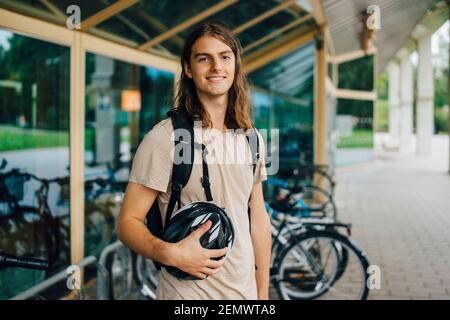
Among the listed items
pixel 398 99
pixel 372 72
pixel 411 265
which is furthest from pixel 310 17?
pixel 398 99

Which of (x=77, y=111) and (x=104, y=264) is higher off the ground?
(x=77, y=111)

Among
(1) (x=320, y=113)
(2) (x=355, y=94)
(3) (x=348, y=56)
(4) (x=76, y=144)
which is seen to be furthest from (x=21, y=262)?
(2) (x=355, y=94)

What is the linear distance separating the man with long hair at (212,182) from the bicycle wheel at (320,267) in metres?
1.99

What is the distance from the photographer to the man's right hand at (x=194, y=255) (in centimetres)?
126

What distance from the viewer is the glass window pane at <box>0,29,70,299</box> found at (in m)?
3.45

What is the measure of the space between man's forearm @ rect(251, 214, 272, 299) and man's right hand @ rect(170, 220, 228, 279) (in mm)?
286

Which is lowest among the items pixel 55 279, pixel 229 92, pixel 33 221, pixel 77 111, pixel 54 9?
pixel 55 279

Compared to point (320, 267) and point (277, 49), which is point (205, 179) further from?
point (277, 49)

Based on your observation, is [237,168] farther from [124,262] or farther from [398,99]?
[398,99]

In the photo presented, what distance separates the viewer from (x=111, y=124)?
609 centimetres

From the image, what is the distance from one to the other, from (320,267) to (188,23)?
7.18 feet

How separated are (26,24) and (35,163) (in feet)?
3.50

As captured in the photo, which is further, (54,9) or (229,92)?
(54,9)

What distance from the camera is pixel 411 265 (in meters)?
4.54
